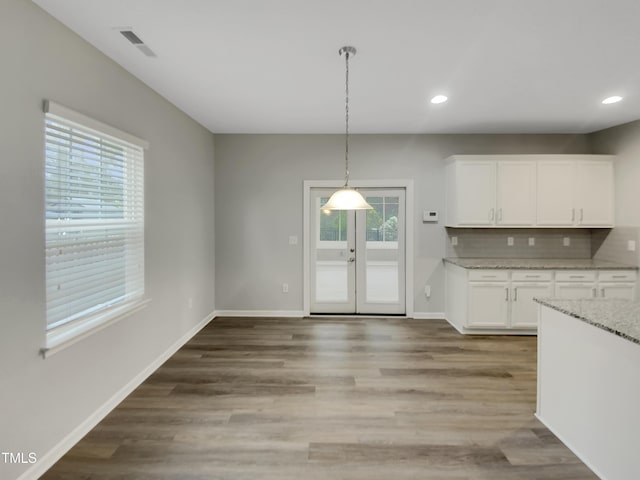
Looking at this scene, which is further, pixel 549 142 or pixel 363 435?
pixel 549 142

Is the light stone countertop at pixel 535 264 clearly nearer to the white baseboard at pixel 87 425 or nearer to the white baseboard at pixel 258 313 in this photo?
the white baseboard at pixel 258 313

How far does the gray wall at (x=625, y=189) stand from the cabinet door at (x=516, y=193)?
1042 mm

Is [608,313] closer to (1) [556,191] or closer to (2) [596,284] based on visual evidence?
(2) [596,284]

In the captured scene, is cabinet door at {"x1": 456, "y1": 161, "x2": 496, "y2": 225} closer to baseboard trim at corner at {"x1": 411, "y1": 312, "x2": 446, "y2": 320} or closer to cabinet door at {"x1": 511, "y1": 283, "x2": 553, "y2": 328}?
cabinet door at {"x1": 511, "y1": 283, "x2": 553, "y2": 328}

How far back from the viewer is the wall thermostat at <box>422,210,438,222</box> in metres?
5.02

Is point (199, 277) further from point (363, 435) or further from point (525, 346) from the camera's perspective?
point (525, 346)

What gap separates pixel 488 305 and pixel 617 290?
1535 millimetres

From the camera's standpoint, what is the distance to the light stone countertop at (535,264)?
4.26m

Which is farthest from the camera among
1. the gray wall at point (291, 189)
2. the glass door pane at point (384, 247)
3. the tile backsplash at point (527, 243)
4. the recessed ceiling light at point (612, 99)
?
the glass door pane at point (384, 247)

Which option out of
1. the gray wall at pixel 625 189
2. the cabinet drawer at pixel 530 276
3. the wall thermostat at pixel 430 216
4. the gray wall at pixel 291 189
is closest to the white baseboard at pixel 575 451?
the cabinet drawer at pixel 530 276

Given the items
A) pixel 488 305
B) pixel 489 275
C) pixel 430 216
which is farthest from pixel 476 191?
pixel 488 305

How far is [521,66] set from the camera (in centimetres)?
278

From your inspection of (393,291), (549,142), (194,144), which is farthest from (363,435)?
(549,142)

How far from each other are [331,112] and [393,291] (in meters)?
2.72
